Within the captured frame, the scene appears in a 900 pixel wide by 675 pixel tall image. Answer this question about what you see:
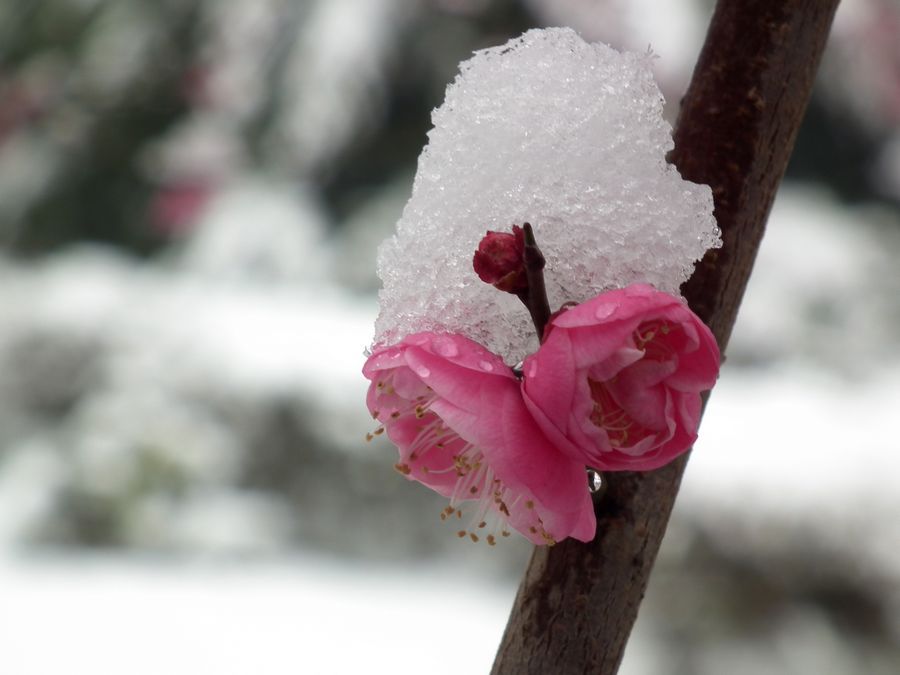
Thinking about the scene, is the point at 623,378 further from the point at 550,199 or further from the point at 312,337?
the point at 312,337

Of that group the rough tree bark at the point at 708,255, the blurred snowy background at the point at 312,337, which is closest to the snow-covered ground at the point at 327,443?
the blurred snowy background at the point at 312,337

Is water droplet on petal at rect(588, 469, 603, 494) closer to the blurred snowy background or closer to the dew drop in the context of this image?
the dew drop

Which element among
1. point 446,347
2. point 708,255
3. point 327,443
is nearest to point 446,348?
point 446,347

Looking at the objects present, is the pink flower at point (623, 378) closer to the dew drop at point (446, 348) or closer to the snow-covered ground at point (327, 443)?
the dew drop at point (446, 348)

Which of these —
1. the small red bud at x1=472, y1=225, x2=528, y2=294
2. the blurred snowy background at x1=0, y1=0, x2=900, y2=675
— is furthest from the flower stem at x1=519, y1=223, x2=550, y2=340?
the blurred snowy background at x1=0, y1=0, x2=900, y2=675

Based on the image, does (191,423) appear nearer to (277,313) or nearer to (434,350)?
(277,313)

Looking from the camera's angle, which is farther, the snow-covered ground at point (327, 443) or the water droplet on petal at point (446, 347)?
the snow-covered ground at point (327, 443)

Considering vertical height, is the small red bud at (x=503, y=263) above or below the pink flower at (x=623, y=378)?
above
